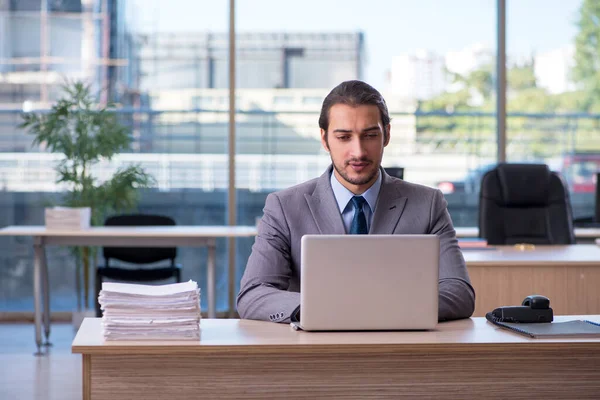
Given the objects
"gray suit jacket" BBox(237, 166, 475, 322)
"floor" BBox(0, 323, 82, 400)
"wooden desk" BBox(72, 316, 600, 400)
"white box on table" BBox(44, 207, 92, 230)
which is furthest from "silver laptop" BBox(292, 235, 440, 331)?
"white box on table" BBox(44, 207, 92, 230)

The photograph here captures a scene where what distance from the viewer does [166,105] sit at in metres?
6.90

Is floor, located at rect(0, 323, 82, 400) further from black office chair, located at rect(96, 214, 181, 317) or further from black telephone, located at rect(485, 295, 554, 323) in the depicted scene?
black telephone, located at rect(485, 295, 554, 323)

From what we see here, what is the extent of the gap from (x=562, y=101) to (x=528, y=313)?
4.92 metres

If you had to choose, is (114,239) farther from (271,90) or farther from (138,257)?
(271,90)

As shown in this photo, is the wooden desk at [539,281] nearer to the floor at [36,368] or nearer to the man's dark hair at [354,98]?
the man's dark hair at [354,98]

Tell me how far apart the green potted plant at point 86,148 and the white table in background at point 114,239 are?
452 millimetres

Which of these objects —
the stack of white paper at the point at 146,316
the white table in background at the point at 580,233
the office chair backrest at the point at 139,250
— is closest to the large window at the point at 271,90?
the office chair backrest at the point at 139,250

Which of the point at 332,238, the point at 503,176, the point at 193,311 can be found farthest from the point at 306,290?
the point at 503,176

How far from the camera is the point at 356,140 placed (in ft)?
8.65

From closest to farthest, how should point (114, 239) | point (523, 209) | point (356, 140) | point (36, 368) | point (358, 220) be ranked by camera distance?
point (356, 140), point (358, 220), point (36, 368), point (523, 209), point (114, 239)

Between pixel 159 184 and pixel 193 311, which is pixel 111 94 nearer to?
pixel 159 184

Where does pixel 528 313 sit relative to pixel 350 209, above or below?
below

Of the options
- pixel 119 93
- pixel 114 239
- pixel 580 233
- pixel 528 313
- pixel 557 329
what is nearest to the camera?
pixel 557 329

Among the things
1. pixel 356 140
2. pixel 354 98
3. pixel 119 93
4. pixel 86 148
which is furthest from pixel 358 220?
pixel 119 93
